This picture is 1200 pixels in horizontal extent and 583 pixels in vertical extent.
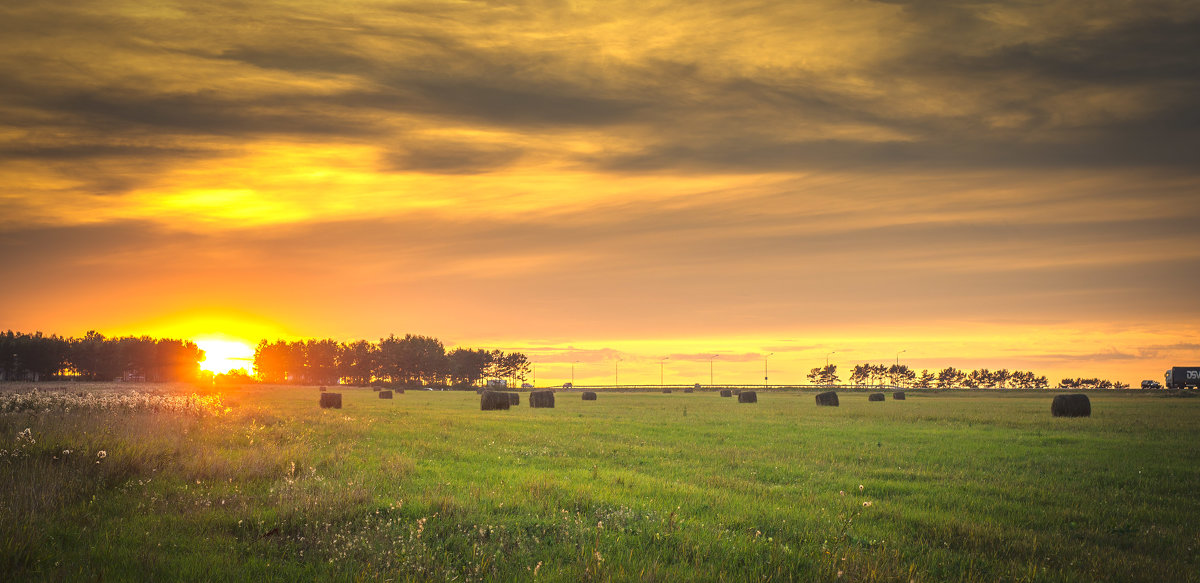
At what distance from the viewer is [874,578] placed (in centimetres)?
887

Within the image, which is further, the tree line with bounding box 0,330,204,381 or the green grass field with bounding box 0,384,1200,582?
the tree line with bounding box 0,330,204,381

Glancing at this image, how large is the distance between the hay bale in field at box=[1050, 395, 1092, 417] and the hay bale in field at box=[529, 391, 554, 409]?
37.7 meters

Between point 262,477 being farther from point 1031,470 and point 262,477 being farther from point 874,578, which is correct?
point 1031,470

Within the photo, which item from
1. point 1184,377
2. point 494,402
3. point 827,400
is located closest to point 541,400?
point 494,402

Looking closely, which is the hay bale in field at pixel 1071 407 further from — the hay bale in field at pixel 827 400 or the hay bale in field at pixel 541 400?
the hay bale in field at pixel 541 400

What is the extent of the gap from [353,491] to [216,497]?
2576mm

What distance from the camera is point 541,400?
187 feet

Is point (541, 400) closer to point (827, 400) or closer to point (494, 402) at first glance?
point (494, 402)

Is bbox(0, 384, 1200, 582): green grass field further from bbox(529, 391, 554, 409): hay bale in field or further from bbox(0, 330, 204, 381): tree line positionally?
bbox(0, 330, 204, 381): tree line

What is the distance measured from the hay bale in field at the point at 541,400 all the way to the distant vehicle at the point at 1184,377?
166m

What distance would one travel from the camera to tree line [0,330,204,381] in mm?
151125

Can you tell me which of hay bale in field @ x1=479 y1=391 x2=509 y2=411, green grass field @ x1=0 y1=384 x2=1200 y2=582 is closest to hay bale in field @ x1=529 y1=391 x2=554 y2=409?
hay bale in field @ x1=479 y1=391 x2=509 y2=411

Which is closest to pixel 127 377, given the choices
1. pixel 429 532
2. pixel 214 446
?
pixel 214 446

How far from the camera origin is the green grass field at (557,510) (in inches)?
Answer: 360
